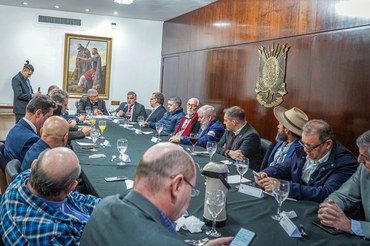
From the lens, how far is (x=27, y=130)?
2924 millimetres

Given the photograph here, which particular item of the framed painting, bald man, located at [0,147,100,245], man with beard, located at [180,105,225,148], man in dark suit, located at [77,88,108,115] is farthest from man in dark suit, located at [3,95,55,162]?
the framed painting

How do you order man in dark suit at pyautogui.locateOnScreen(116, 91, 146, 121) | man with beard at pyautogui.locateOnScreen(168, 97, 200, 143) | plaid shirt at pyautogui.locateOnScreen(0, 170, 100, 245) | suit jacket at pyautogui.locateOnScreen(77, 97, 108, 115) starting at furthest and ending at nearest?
1. suit jacket at pyautogui.locateOnScreen(77, 97, 108, 115)
2. man in dark suit at pyautogui.locateOnScreen(116, 91, 146, 121)
3. man with beard at pyautogui.locateOnScreen(168, 97, 200, 143)
4. plaid shirt at pyautogui.locateOnScreen(0, 170, 100, 245)

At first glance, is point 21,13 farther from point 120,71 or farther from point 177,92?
point 177,92

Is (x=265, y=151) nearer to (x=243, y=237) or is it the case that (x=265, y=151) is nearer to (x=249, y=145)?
(x=249, y=145)

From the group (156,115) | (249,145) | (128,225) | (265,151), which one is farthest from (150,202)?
(156,115)

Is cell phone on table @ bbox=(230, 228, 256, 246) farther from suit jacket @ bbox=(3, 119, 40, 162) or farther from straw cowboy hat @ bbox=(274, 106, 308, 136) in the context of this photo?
suit jacket @ bbox=(3, 119, 40, 162)

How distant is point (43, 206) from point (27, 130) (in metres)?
1.68

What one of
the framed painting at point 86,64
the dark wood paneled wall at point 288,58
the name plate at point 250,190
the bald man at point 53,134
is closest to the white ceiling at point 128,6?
the dark wood paneled wall at point 288,58

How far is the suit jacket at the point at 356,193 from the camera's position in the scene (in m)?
2.05

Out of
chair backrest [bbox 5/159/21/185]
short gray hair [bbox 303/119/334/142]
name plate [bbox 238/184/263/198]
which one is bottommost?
name plate [bbox 238/184/263/198]

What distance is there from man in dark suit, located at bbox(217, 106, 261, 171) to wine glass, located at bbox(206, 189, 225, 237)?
6.45ft

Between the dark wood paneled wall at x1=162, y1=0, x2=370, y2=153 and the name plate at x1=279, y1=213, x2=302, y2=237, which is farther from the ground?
the dark wood paneled wall at x1=162, y1=0, x2=370, y2=153

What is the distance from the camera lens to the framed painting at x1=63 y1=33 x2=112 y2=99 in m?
8.28

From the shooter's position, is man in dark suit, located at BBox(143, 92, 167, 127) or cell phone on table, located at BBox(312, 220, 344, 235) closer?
cell phone on table, located at BBox(312, 220, 344, 235)
